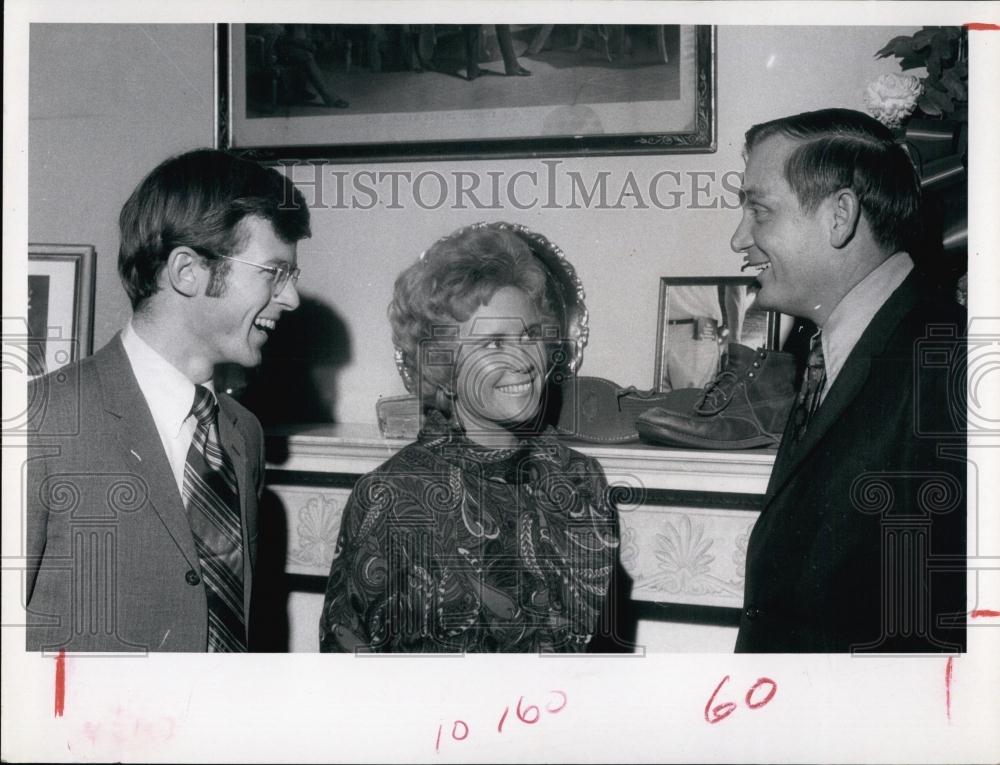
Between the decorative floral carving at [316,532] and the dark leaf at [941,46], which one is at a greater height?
the dark leaf at [941,46]

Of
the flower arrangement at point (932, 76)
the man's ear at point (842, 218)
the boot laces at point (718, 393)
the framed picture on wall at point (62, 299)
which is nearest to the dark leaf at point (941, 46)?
the flower arrangement at point (932, 76)

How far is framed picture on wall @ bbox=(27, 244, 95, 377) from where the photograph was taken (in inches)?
58.5

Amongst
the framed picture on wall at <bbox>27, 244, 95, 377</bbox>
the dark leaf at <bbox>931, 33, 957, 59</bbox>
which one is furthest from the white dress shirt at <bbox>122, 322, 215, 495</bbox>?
the dark leaf at <bbox>931, 33, 957, 59</bbox>

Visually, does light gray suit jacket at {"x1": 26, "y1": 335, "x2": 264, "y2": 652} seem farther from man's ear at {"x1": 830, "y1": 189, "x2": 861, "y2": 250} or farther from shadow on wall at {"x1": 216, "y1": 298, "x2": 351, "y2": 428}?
man's ear at {"x1": 830, "y1": 189, "x2": 861, "y2": 250}

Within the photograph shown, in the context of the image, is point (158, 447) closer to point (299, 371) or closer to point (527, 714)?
point (299, 371)

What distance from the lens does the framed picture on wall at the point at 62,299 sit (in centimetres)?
149

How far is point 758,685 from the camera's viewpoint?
147cm

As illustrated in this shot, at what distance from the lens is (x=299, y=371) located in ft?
5.17

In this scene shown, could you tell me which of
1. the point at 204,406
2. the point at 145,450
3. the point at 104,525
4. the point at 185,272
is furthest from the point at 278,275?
the point at 104,525

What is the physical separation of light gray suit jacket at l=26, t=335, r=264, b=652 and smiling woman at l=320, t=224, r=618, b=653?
27cm

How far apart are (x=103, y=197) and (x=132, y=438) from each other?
42 cm

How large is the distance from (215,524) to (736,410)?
921 millimetres

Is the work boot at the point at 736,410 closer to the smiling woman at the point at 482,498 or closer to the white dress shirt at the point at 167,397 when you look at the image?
the smiling woman at the point at 482,498

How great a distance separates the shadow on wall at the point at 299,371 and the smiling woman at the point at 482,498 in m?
0.16
